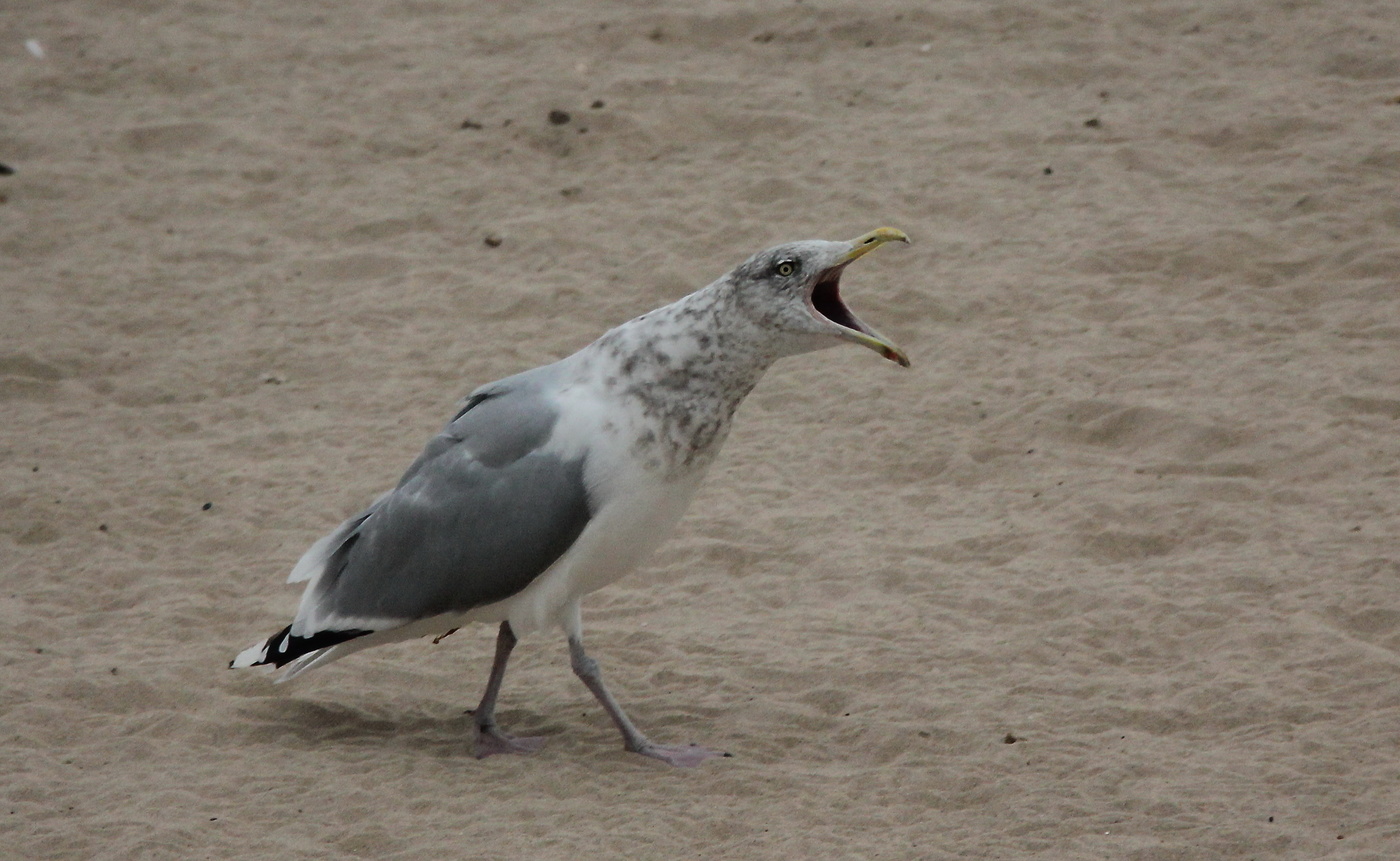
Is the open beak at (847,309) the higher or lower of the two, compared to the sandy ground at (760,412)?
higher

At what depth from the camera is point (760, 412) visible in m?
7.35

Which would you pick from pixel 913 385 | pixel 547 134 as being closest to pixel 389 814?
pixel 913 385

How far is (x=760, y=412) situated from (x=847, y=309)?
273 cm

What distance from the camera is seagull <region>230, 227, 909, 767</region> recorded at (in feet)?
15.0

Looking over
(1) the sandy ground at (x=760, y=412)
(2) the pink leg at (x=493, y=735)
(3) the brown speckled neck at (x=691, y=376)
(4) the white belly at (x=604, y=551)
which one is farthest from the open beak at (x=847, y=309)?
(2) the pink leg at (x=493, y=735)

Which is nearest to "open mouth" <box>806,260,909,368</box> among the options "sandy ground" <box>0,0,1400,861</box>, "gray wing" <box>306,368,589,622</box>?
"gray wing" <box>306,368,589,622</box>

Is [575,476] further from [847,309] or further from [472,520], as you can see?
[847,309]

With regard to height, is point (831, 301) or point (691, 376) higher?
point (831, 301)

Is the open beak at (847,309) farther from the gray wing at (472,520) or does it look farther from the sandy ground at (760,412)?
the sandy ground at (760,412)

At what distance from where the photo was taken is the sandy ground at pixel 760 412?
14.9 ft

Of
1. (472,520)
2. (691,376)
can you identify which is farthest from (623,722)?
(691,376)

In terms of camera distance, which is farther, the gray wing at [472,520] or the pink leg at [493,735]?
the pink leg at [493,735]

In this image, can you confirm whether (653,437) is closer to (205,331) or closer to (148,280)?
(205,331)

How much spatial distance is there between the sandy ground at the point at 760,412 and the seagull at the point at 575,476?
0.39 m
